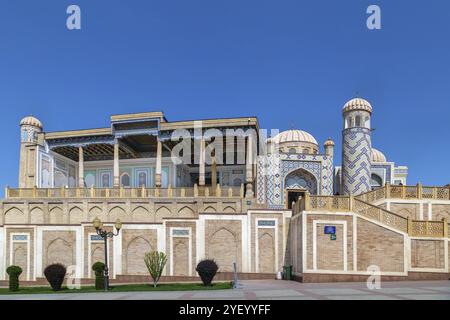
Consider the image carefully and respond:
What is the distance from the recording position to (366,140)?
33.4 m

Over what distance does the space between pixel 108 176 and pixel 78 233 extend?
662 inches

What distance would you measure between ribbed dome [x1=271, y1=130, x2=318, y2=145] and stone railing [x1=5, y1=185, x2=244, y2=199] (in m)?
12.2

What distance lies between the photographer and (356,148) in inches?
1307

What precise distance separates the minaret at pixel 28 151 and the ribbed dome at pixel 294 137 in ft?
73.2

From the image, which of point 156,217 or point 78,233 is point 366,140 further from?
point 78,233

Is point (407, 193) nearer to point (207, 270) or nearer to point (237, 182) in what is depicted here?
point (207, 270)

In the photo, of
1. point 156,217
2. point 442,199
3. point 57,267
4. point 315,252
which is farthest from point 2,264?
point 442,199

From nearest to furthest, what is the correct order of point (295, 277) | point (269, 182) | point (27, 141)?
1. point (295, 277)
2. point (269, 182)
3. point (27, 141)

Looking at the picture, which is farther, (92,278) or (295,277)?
(92,278)

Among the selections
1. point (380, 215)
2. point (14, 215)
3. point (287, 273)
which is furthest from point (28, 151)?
point (380, 215)

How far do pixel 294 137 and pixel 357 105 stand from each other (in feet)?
24.9

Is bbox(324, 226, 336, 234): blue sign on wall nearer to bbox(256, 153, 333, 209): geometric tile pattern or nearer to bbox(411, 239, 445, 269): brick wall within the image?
bbox(411, 239, 445, 269): brick wall

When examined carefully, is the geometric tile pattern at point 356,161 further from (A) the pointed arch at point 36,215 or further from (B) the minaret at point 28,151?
(B) the minaret at point 28,151

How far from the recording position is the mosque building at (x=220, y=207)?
64.5 ft
